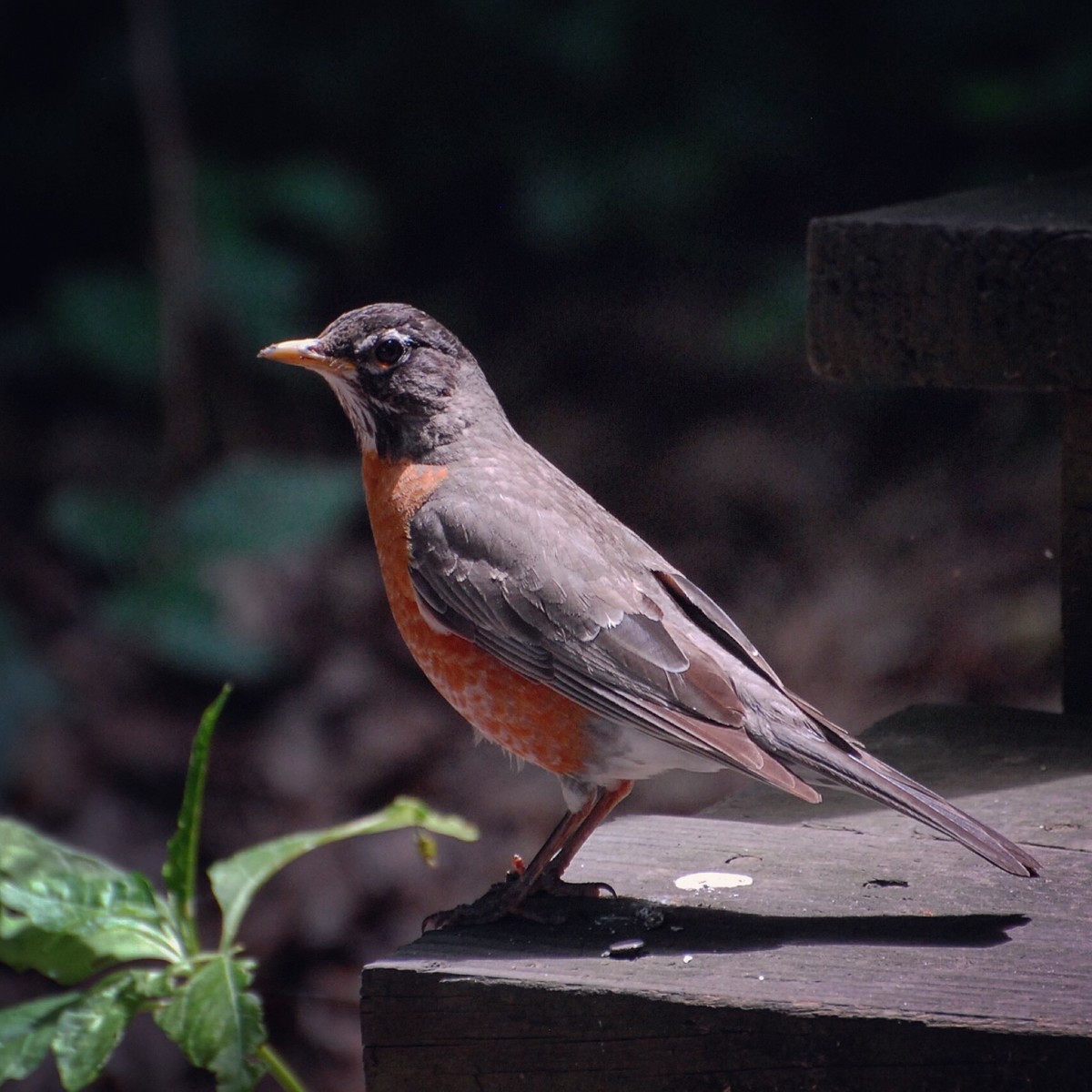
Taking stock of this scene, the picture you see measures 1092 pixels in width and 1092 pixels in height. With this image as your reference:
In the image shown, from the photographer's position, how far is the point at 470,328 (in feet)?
25.8

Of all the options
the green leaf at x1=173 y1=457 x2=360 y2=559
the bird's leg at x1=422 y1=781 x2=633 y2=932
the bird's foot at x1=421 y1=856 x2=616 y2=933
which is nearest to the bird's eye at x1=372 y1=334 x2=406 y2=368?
the bird's leg at x1=422 y1=781 x2=633 y2=932

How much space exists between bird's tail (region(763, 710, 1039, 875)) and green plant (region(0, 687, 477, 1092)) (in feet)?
2.61

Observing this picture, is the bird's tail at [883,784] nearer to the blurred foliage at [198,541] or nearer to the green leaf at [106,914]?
the green leaf at [106,914]

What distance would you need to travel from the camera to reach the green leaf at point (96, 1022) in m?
2.58

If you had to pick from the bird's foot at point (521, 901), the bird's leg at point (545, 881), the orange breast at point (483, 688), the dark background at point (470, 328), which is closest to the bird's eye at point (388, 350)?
the orange breast at point (483, 688)

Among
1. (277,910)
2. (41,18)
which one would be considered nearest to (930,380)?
(277,910)

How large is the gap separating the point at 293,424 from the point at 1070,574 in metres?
4.78

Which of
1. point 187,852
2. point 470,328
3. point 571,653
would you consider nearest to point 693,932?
point 571,653

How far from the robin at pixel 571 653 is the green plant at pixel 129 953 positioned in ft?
1.18

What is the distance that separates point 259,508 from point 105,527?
64cm

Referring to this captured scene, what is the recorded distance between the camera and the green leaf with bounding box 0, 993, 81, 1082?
2670 mm

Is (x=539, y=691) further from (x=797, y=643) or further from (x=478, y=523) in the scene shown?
(x=797, y=643)

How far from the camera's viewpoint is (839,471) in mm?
7211

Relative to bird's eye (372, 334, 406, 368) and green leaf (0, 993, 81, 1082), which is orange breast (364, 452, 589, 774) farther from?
green leaf (0, 993, 81, 1082)
